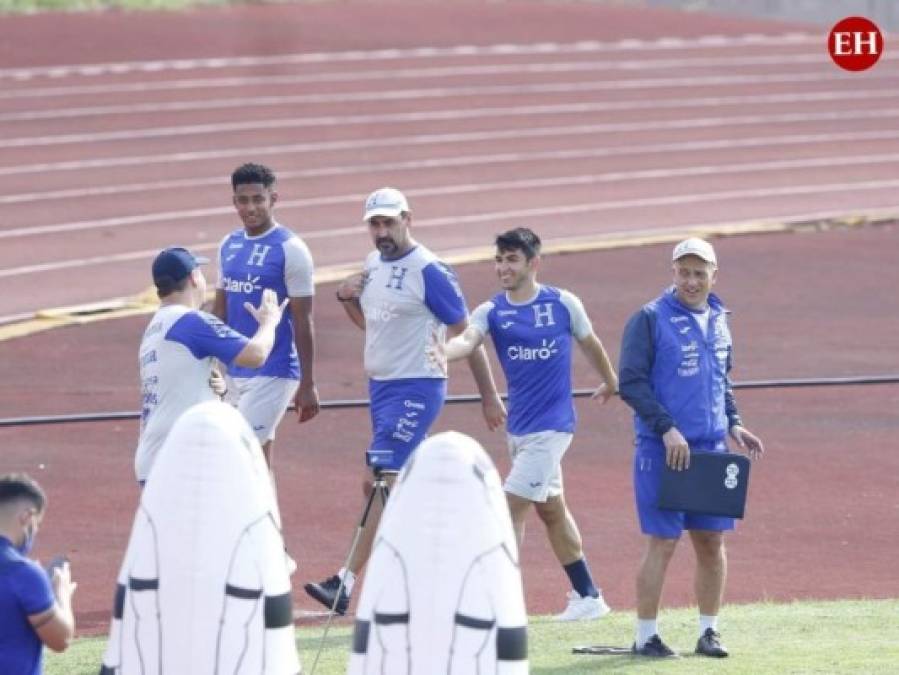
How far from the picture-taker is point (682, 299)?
34.3 feet

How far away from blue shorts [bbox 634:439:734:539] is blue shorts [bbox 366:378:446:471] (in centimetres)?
155

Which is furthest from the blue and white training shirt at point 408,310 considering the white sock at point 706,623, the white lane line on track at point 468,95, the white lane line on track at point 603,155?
the white lane line on track at point 468,95

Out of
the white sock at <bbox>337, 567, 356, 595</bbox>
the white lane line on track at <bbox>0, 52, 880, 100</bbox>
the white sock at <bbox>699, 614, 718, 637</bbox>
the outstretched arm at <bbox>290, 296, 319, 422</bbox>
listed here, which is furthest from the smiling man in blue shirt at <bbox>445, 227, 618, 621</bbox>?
the white lane line on track at <bbox>0, 52, 880, 100</bbox>

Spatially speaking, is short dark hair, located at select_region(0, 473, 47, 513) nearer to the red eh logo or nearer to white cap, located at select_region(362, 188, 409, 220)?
white cap, located at select_region(362, 188, 409, 220)

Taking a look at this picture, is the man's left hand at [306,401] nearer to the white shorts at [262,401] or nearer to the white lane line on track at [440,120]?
the white shorts at [262,401]

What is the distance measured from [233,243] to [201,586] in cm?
503

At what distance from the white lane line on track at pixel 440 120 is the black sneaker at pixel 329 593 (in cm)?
2005

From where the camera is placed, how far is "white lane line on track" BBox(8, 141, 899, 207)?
28750 mm

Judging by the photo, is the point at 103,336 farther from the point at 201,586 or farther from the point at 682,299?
the point at 201,586

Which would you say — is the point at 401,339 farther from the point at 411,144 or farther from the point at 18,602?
the point at 411,144

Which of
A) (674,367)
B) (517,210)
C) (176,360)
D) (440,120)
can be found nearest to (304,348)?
(176,360)

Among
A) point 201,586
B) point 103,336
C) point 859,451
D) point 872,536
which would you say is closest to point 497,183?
point 103,336

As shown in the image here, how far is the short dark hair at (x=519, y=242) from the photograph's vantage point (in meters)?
11.1

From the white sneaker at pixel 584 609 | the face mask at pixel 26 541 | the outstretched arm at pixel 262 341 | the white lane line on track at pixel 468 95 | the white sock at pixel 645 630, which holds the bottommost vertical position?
the white sneaker at pixel 584 609
